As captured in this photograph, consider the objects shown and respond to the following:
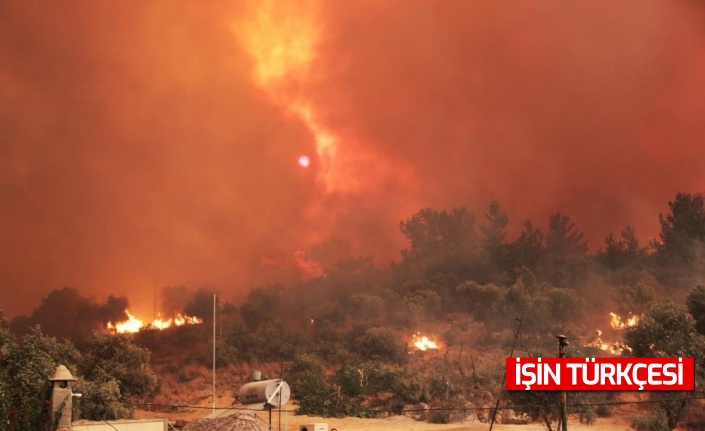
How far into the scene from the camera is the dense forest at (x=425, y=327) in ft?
182

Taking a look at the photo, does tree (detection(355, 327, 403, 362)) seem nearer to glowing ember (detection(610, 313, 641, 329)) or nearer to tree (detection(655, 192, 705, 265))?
glowing ember (detection(610, 313, 641, 329))

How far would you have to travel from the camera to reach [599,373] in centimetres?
3841

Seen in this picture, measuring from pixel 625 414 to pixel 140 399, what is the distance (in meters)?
37.1

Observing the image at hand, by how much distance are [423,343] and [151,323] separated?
35.6 meters

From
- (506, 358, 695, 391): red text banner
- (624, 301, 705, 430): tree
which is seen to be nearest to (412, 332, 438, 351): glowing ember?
(624, 301, 705, 430): tree

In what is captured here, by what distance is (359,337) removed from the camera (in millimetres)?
80000

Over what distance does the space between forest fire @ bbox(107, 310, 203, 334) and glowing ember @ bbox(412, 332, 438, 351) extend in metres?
27.9

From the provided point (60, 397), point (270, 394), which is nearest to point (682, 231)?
point (270, 394)

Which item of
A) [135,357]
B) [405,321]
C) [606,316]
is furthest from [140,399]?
[606,316]

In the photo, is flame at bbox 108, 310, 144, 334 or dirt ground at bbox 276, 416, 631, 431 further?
flame at bbox 108, 310, 144, 334

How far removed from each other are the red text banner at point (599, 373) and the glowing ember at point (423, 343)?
111 ft

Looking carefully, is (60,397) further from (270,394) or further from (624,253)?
(624,253)

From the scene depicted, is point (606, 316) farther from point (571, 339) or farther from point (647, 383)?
point (647, 383)

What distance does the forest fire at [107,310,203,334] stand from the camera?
9469 centimetres
